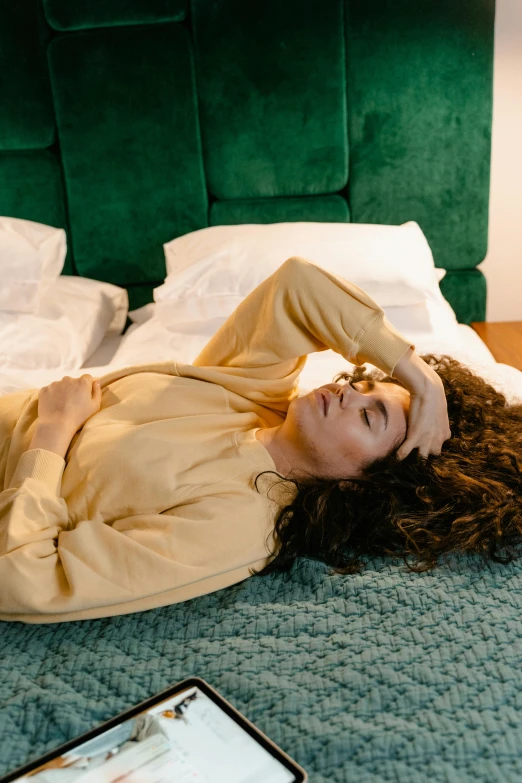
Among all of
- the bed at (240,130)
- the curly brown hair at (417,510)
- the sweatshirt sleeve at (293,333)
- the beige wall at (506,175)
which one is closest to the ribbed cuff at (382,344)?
the sweatshirt sleeve at (293,333)

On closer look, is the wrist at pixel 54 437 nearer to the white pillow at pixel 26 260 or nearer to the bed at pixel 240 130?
the bed at pixel 240 130

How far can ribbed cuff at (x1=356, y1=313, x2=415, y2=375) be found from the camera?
Result: 1.35m

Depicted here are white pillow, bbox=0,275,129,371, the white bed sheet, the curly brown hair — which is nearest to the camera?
the curly brown hair

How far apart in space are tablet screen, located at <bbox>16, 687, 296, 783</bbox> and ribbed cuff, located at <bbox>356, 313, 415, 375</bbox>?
2.30 ft

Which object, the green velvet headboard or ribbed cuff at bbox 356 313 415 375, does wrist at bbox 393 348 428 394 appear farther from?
the green velvet headboard

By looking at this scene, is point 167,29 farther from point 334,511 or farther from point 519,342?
point 334,511

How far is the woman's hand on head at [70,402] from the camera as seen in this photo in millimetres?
1413

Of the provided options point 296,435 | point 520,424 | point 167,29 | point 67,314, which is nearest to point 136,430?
point 296,435

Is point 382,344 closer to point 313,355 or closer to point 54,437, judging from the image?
point 54,437

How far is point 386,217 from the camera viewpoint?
8.59ft

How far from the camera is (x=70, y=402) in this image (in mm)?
1443

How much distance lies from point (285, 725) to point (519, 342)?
74.4 inches

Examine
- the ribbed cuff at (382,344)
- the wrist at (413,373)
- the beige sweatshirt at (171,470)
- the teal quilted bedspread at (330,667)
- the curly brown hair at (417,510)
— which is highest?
the ribbed cuff at (382,344)

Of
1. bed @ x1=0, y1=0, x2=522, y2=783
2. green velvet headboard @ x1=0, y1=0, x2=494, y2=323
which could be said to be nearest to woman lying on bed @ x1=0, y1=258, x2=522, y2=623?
bed @ x1=0, y1=0, x2=522, y2=783
